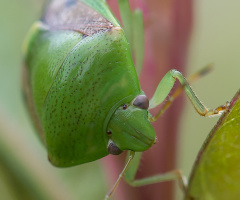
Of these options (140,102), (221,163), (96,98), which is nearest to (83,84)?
(96,98)

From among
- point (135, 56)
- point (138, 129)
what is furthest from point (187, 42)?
point (138, 129)

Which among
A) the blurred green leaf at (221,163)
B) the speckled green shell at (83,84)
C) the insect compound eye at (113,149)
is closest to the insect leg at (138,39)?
the speckled green shell at (83,84)

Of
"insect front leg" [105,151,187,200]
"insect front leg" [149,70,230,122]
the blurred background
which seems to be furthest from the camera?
the blurred background

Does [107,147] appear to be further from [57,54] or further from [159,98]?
[57,54]

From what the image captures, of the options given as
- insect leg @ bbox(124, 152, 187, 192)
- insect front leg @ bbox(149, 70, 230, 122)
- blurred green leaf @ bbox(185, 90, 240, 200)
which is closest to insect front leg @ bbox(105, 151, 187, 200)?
insect leg @ bbox(124, 152, 187, 192)

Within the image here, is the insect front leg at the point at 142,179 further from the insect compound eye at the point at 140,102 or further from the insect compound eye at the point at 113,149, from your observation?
the insect compound eye at the point at 140,102

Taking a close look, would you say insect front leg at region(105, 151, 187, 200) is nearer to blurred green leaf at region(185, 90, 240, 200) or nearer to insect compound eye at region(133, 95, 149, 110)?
insect compound eye at region(133, 95, 149, 110)

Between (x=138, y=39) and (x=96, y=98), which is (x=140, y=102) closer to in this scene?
(x=96, y=98)
